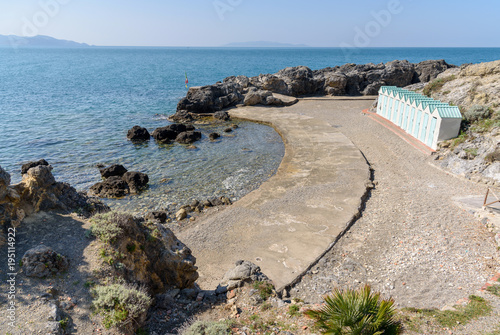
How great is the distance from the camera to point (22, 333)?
21.1 ft

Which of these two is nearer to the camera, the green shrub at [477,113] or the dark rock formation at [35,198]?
the dark rock formation at [35,198]

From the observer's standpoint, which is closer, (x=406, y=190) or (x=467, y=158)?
(x=406, y=190)

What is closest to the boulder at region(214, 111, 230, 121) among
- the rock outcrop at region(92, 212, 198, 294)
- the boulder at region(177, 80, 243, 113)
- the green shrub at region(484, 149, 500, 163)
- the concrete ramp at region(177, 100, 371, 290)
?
the boulder at region(177, 80, 243, 113)

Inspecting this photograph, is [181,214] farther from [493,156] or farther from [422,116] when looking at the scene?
[422,116]

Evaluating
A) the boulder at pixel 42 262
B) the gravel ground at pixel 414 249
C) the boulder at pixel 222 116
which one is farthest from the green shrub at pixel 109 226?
the boulder at pixel 222 116

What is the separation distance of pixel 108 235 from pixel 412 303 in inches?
385

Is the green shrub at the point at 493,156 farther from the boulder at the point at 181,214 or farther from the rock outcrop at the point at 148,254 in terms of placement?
the rock outcrop at the point at 148,254

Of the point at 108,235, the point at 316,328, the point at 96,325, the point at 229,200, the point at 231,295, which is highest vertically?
the point at 108,235

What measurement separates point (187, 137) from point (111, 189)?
12.6 m

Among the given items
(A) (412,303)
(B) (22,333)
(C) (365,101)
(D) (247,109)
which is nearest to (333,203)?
(A) (412,303)

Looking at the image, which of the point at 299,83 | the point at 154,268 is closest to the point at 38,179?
the point at 154,268

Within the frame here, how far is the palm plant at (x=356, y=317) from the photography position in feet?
23.2

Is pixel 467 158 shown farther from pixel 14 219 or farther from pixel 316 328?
pixel 14 219

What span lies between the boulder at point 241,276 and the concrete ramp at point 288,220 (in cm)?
105
